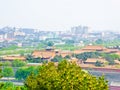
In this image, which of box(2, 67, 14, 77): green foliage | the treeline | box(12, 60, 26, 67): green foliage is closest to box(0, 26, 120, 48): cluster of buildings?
box(12, 60, 26, 67): green foliage

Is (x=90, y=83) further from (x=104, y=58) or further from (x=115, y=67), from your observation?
(x=104, y=58)

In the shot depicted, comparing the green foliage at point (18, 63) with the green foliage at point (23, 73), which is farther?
the green foliage at point (18, 63)

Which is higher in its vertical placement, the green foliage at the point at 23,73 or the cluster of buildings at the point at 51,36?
the green foliage at the point at 23,73

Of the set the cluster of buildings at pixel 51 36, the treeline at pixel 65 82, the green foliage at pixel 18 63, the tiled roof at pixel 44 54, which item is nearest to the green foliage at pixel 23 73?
the green foliage at pixel 18 63

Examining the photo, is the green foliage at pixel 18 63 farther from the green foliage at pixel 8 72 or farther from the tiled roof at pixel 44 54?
the green foliage at pixel 8 72

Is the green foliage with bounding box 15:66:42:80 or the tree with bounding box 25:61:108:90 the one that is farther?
the green foliage with bounding box 15:66:42:80

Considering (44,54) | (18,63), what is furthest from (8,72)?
(44,54)

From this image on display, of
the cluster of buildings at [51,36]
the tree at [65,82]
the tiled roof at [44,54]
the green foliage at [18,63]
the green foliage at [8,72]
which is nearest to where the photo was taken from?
the tree at [65,82]

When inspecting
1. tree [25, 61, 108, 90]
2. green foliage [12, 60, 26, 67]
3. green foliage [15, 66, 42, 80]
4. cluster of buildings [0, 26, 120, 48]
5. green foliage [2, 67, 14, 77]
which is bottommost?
cluster of buildings [0, 26, 120, 48]

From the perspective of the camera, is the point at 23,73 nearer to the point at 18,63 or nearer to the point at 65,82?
the point at 18,63

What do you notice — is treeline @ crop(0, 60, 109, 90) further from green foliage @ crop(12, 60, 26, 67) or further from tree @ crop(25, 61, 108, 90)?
green foliage @ crop(12, 60, 26, 67)

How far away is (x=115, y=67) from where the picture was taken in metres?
34.0

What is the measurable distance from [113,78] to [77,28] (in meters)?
70.1

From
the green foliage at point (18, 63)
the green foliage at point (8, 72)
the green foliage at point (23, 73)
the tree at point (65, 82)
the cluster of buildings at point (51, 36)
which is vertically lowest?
the cluster of buildings at point (51, 36)
